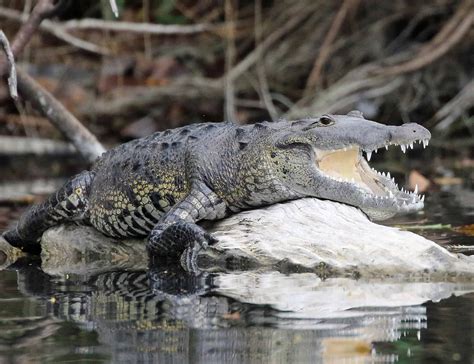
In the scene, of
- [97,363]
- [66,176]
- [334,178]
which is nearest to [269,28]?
[66,176]

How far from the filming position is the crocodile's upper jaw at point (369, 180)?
556 cm

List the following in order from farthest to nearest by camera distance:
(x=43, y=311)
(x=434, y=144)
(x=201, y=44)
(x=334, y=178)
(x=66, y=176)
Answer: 1. (x=201, y=44)
2. (x=434, y=144)
3. (x=66, y=176)
4. (x=334, y=178)
5. (x=43, y=311)

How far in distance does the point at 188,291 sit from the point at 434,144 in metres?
8.07

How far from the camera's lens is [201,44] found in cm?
1445

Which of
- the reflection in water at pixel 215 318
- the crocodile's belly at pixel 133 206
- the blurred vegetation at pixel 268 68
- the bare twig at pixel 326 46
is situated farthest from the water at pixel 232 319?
the bare twig at pixel 326 46

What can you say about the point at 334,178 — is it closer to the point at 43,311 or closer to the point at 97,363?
the point at 43,311

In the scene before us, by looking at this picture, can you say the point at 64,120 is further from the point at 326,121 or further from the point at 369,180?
the point at 369,180

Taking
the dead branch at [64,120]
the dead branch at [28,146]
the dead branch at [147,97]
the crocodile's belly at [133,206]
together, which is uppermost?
the dead branch at [147,97]

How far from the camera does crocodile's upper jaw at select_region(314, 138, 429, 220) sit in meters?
5.56

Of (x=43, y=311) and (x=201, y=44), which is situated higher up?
(x=201, y=44)

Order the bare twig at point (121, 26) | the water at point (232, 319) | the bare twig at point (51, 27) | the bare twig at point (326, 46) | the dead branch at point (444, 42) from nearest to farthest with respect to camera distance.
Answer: the water at point (232, 319), the bare twig at point (51, 27), the bare twig at point (121, 26), the dead branch at point (444, 42), the bare twig at point (326, 46)

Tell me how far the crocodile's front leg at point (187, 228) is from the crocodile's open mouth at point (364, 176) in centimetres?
61

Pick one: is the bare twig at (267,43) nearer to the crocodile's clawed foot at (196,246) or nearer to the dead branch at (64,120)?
the dead branch at (64,120)

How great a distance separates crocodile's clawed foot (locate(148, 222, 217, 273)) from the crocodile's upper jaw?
0.72m
